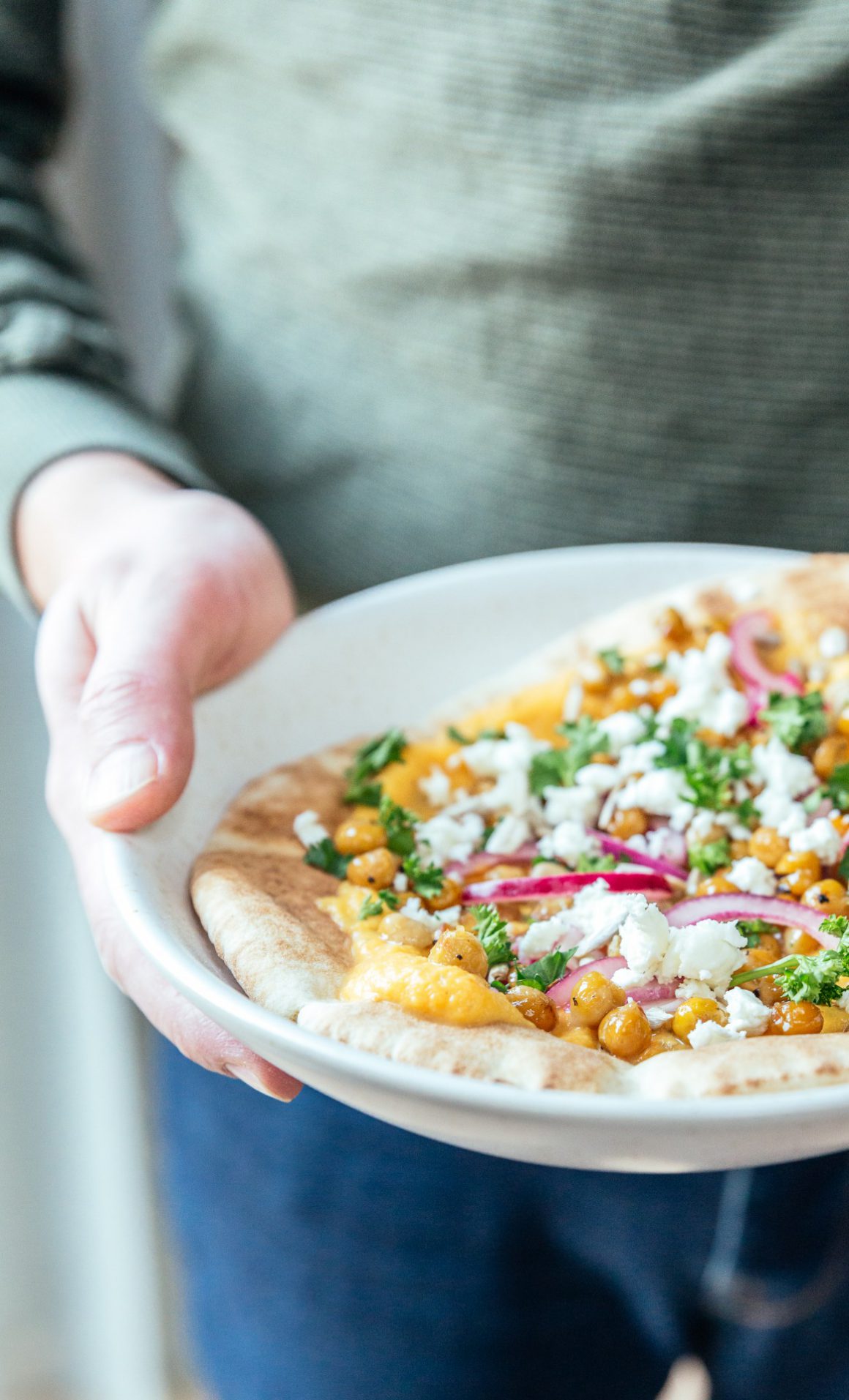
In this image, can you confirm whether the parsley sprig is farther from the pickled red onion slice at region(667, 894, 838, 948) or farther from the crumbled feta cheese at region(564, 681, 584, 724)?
the crumbled feta cheese at region(564, 681, 584, 724)

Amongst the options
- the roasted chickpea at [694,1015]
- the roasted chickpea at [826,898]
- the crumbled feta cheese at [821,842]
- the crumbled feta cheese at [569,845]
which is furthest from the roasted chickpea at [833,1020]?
the crumbled feta cheese at [569,845]

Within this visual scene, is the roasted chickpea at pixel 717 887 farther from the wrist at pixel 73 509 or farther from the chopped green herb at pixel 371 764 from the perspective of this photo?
the wrist at pixel 73 509

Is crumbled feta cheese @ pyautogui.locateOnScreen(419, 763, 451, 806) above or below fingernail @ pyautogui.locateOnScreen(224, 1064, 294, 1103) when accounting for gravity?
below

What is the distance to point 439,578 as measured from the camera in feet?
7.54

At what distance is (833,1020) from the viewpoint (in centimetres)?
148

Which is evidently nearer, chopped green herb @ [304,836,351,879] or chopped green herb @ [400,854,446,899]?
chopped green herb @ [400,854,446,899]

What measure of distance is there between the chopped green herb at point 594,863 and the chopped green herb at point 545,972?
0.77ft

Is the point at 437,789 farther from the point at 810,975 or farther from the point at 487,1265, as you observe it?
the point at 487,1265

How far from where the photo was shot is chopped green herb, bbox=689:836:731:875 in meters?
1.82

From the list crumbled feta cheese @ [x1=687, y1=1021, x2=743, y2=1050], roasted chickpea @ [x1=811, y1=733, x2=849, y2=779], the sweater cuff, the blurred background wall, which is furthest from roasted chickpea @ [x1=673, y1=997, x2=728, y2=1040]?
the blurred background wall

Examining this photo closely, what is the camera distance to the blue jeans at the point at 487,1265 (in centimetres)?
235

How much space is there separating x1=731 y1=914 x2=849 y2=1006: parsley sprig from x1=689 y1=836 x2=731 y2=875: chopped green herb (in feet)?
0.94

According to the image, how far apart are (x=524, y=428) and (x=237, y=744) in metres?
0.79

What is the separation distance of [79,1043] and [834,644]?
2.57 m
